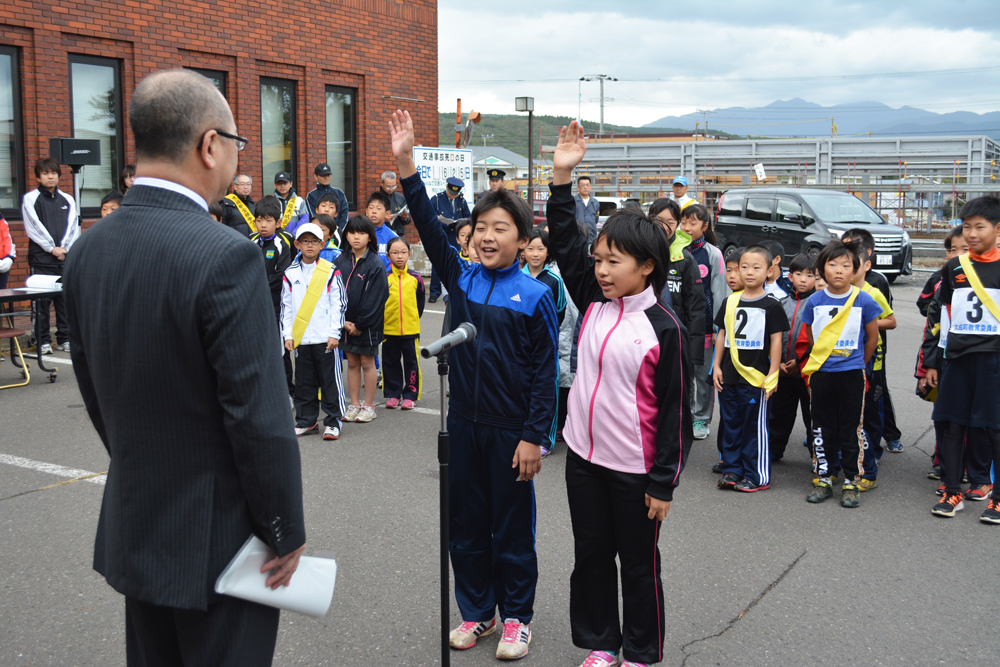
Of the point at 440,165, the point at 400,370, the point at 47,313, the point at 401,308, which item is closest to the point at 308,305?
the point at 401,308

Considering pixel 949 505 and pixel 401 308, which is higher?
pixel 401 308

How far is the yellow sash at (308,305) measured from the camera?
6.87 meters

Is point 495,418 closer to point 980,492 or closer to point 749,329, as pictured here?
point 749,329

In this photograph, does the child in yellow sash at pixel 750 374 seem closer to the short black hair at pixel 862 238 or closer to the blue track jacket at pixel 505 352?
the short black hair at pixel 862 238

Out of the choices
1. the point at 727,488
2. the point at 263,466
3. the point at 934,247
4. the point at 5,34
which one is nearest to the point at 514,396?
the point at 263,466

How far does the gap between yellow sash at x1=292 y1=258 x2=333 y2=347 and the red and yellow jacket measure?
34.4 inches

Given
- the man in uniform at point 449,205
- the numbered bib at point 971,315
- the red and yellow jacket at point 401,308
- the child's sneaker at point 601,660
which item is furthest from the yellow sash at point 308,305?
the man in uniform at point 449,205

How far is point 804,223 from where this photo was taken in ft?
57.1

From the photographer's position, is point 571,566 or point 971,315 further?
point 971,315

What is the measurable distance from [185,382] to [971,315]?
4838 millimetres

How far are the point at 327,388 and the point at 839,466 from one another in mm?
4087

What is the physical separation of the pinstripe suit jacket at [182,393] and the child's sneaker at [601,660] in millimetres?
1745

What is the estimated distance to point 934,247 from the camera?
78.1 feet

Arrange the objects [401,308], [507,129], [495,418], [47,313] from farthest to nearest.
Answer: [507,129] < [47,313] < [401,308] < [495,418]
